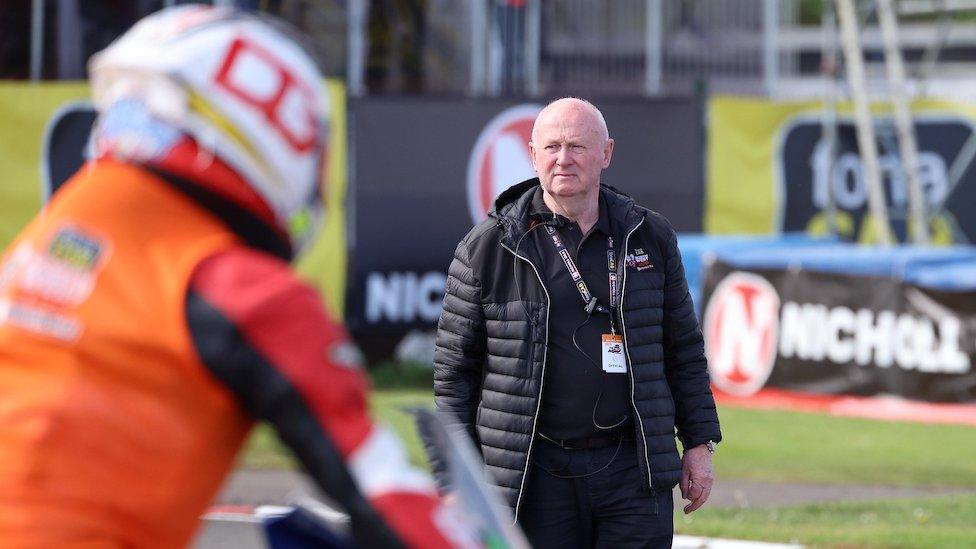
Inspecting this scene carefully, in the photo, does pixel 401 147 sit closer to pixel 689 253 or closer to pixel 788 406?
pixel 689 253

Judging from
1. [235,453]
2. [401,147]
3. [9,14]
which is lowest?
[235,453]

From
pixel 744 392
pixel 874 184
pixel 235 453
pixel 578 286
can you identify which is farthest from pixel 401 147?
pixel 235 453

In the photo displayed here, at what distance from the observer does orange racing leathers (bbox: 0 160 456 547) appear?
2061 millimetres

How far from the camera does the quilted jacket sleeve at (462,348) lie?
5105 mm

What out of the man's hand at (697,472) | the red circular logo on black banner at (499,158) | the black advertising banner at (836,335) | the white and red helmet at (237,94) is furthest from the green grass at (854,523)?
the white and red helmet at (237,94)

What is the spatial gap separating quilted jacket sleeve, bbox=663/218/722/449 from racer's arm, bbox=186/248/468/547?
314 cm

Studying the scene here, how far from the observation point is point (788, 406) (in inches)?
512

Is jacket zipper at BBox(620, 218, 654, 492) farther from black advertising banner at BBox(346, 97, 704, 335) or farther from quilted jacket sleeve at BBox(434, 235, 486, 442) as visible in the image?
black advertising banner at BBox(346, 97, 704, 335)

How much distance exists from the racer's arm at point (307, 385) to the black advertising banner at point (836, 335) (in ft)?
34.8

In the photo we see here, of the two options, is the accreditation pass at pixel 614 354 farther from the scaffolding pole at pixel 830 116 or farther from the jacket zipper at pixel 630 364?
the scaffolding pole at pixel 830 116

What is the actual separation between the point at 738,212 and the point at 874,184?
50.8 inches

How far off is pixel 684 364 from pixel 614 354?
1.08 ft

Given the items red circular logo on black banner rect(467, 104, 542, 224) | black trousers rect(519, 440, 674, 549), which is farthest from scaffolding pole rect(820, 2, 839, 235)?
black trousers rect(519, 440, 674, 549)

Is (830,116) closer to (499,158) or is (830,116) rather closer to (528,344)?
(499,158)
